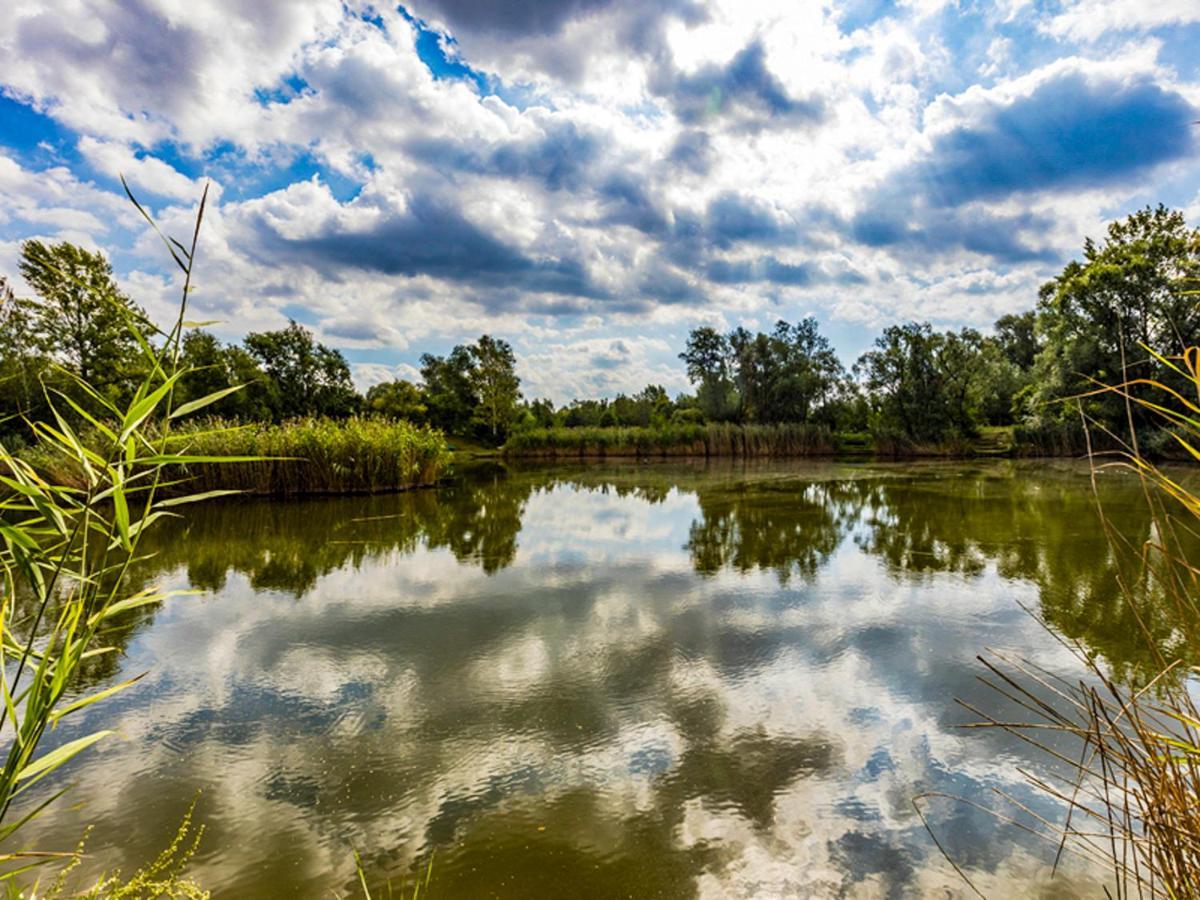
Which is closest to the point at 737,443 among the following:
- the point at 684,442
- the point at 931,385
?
the point at 684,442

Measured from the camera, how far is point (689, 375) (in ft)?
115

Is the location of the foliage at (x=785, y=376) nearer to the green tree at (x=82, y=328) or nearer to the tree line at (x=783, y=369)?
the tree line at (x=783, y=369)

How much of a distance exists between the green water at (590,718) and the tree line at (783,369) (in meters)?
2.14

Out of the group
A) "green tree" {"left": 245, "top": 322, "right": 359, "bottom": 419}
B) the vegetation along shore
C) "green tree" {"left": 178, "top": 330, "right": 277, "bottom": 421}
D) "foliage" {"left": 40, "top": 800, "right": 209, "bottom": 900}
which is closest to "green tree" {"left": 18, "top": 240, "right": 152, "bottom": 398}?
the vegetation along shore

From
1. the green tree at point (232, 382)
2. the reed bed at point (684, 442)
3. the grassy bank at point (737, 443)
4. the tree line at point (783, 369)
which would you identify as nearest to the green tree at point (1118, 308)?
the tree line at point (783, 369)

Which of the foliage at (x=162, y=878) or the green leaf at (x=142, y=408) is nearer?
the green leaf at (x=142, y=408)

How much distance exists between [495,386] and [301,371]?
1263cm

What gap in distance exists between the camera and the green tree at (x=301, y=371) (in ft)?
120

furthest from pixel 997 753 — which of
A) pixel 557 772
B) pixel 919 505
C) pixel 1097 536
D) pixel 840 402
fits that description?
pixel 840 402

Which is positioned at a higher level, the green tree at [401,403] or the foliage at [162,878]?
the green tree at [401,403]

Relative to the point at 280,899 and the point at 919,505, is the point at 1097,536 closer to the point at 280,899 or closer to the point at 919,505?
the point at 919,505

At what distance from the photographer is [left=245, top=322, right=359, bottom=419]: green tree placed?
36719 mm

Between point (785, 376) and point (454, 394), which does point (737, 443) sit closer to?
point (785, 376)

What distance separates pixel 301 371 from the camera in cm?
3784
